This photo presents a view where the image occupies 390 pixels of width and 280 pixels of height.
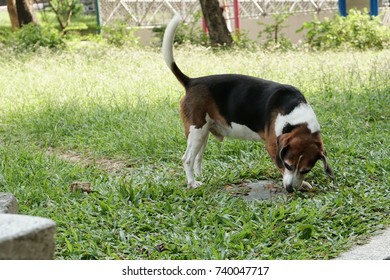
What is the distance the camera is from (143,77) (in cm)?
1177

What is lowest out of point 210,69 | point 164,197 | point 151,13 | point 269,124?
point 151,13

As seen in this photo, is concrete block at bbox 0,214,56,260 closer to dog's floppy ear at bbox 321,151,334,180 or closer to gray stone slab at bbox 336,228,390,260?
gray stone slab at bbox 336,228,390,260

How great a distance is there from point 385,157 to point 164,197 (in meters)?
2.11

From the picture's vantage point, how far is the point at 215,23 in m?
17.4

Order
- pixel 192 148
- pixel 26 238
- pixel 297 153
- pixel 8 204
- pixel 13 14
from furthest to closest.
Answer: pixel 13 14 → pixel 192 148 → pixel 297 153 → pixel 8 204 → pixel 26 238

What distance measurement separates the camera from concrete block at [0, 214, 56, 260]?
263 centimetres

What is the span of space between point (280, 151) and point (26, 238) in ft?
10.5

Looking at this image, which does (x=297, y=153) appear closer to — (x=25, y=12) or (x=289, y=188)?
(x=289, y=188)

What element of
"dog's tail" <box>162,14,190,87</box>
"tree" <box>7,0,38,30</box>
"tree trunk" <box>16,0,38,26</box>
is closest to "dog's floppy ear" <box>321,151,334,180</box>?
"dog's tail" <box>162,14,190,87</box>

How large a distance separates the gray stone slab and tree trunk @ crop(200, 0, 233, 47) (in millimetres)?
12884

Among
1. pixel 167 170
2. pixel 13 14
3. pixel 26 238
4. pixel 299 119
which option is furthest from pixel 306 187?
pixel 13 14

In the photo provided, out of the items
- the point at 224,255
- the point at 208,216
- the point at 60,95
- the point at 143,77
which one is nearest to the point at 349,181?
the point at 208,216

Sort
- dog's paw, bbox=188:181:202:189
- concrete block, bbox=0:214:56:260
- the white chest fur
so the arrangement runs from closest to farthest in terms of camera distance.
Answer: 1. concrete block, bbox=0:214:56:260
2. the white chest fur
3. dog's paw, bbox=188:181:202:189
